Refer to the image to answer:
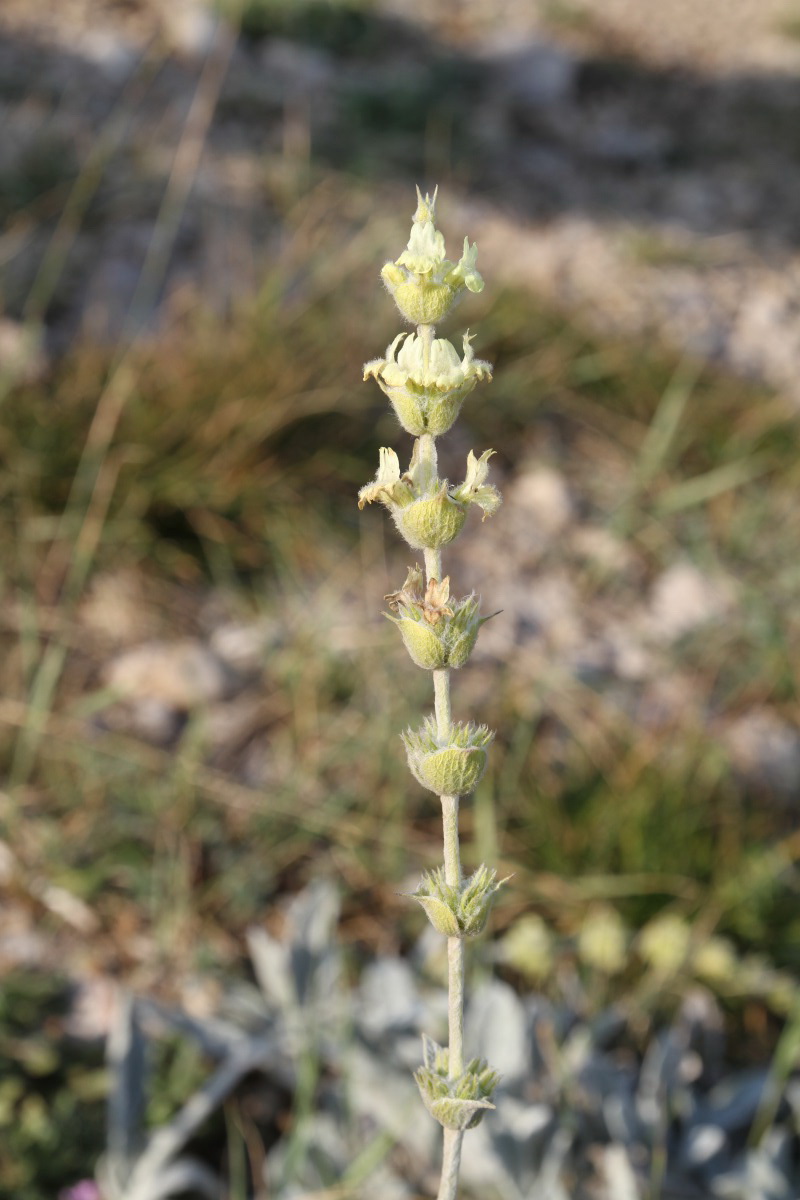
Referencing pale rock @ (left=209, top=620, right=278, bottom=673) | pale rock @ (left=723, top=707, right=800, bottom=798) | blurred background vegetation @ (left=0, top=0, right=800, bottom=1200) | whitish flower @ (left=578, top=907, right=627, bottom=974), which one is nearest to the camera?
whitish flower @ (left=578, top=907, right=627, bottom=974)

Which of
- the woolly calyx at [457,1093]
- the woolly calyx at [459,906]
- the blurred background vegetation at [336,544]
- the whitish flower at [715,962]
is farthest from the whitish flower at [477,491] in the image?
the whitish flower at [715,962]

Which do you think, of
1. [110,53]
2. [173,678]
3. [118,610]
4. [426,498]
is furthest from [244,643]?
[110,53]

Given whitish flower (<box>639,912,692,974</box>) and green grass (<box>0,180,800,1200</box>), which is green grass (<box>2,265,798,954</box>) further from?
whitish flower (<box>639,912,692,974</box>)

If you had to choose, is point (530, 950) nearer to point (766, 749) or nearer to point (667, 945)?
point (667, 945)

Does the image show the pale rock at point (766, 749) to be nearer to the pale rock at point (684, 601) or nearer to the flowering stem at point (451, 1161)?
the pale rock at point (684, 601)

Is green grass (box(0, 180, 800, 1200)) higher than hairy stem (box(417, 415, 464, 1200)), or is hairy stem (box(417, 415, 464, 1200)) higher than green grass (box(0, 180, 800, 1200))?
green grass (box(0, 180, 800, 1200))

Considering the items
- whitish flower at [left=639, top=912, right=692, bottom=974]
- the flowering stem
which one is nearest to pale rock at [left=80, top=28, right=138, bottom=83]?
whitish flower at [left=639, top=912, right=692, bottom=974]
